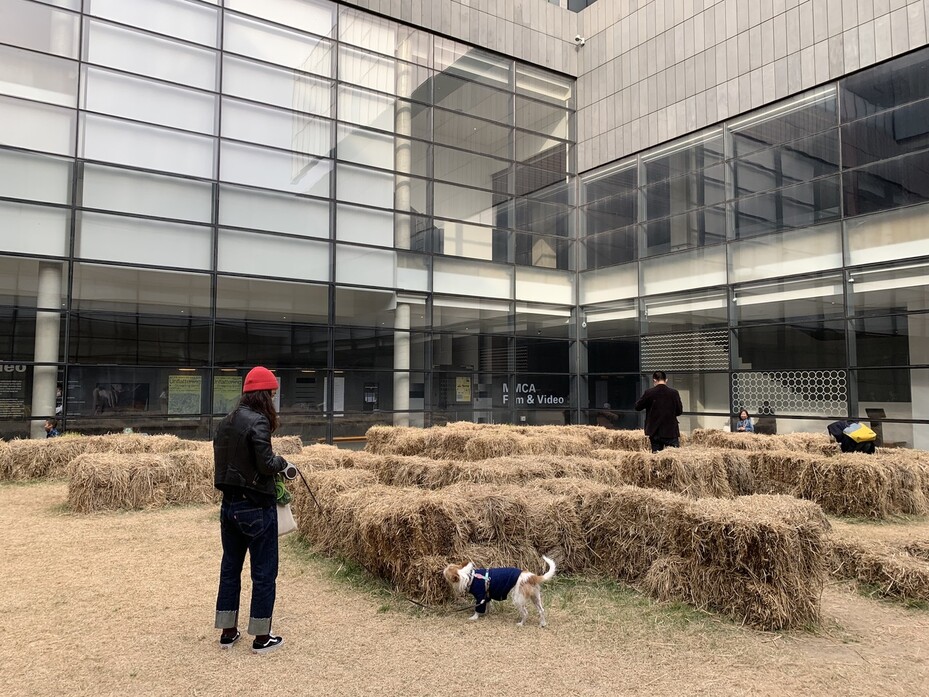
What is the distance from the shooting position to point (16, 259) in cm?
1452

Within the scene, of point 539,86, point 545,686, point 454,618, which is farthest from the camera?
point 539,86

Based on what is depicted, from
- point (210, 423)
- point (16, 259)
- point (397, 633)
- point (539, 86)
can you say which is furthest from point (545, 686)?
point (539, 86)

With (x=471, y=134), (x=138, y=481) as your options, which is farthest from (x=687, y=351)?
(x=138, y=481)

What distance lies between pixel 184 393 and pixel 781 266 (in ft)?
51.3

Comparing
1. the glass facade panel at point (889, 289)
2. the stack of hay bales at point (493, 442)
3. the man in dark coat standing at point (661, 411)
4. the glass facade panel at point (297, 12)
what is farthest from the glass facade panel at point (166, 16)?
the glass facade panel at point (889, 289)

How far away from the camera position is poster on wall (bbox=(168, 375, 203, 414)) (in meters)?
16.0

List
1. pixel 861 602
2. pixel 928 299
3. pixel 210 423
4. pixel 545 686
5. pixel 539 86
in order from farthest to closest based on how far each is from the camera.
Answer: pixel 539 86
pixel 210 423
pixel 928 299
pixel 861 602
pixel 545 686

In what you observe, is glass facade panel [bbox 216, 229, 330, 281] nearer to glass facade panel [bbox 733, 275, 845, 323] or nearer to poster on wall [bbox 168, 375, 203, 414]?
poster on wall [bbox 168, 375, 203, 414]

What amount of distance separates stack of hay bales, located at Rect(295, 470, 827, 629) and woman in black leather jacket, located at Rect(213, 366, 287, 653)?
1.38 metres

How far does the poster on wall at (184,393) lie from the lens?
52.4ft

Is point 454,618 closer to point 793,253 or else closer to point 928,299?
point 928,299

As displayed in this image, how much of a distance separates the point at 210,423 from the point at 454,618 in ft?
42.1

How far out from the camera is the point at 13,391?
14352 millimetres

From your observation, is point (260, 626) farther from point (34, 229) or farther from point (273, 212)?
point (273, 212)
